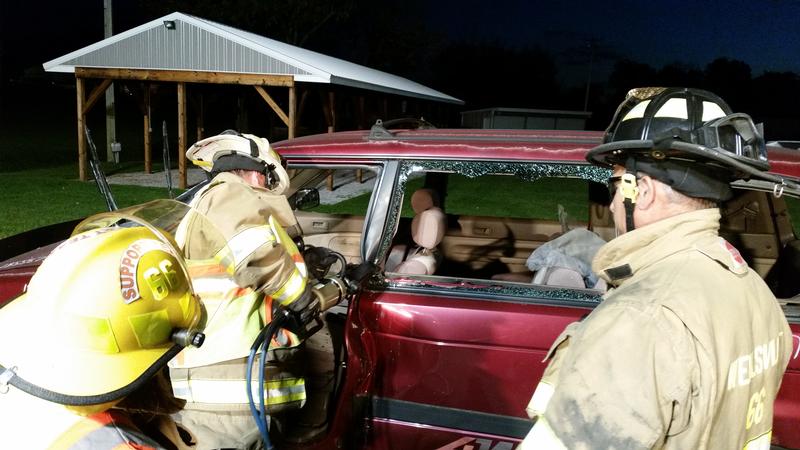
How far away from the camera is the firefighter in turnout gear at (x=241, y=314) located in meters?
2.11

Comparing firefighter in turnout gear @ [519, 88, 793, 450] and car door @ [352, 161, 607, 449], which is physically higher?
firefighter in turnout gear @ [519, 88, 793, 450]

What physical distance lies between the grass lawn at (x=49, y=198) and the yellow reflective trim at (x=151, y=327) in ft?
23.2

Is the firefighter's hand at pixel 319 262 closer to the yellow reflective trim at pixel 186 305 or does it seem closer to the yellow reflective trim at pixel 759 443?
the yellow reflective trim at pixel 186 305

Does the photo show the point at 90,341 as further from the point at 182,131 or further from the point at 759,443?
the point at 182,131

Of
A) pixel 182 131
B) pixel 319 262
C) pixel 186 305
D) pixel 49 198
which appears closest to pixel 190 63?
pixel 182 131

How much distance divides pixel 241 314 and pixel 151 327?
85 cm

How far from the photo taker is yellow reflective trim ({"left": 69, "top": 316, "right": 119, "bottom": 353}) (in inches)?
48.5

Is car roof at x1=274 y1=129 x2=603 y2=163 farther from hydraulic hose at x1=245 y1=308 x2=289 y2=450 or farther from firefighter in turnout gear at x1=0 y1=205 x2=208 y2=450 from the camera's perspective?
firefighter in turnout gear at x1=0 y1=205 x2=208 y2=450

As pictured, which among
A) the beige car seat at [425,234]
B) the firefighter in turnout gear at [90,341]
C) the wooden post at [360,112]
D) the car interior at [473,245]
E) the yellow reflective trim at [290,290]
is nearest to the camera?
the firefighter in turnout gear at [90,341]

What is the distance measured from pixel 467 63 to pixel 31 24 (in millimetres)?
110132

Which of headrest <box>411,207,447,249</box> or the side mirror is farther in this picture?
headrest <box>411,207,447,249</box>

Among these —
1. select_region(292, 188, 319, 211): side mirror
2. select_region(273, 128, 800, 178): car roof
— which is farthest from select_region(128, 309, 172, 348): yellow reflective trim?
select_region(292, 188, 319, 211): side mirror

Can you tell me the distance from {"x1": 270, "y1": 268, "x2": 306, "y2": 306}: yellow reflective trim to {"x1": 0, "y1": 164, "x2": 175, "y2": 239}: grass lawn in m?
6.51

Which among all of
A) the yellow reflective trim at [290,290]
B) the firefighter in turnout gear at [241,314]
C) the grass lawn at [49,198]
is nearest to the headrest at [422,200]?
the firefighter in turnout gear at [241,314]
